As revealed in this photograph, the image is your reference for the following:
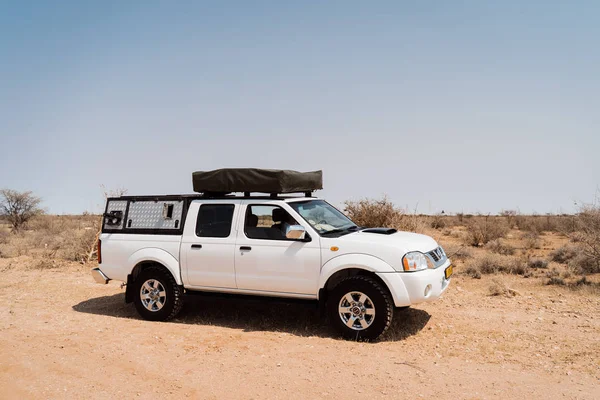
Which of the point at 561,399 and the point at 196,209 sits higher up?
the point at 196,209

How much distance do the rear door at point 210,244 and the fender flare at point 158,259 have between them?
0.42 ft

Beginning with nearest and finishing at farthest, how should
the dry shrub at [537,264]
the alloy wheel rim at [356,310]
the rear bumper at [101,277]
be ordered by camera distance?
the alloy wheel rim at [356,310], the rear bumper at [101,277], the dry shrub at [537,264]

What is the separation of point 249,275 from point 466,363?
3080 mm

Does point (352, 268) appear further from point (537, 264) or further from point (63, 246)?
point (63, 246)

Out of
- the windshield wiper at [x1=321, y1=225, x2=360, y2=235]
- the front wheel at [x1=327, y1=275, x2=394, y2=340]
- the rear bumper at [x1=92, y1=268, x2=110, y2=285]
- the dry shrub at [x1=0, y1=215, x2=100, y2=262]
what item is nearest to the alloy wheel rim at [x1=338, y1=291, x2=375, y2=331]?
the front wheel at [x1=327, y1=275, x2=394, y2=340]

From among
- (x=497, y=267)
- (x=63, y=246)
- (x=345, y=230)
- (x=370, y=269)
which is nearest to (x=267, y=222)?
(x=345, y=230)

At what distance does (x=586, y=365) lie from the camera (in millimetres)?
5789

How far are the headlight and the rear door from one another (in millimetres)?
2453

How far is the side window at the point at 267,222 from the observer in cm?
741

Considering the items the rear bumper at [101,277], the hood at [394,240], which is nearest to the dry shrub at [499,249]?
the hood at [394,240]

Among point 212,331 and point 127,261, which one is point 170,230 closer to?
point 127,261

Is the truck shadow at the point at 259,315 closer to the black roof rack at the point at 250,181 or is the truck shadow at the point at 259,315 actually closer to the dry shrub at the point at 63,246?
the black roof rack at the point at 250,181

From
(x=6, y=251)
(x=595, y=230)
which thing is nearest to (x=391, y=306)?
(x=595, y=230)

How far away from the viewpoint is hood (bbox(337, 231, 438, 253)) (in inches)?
267
